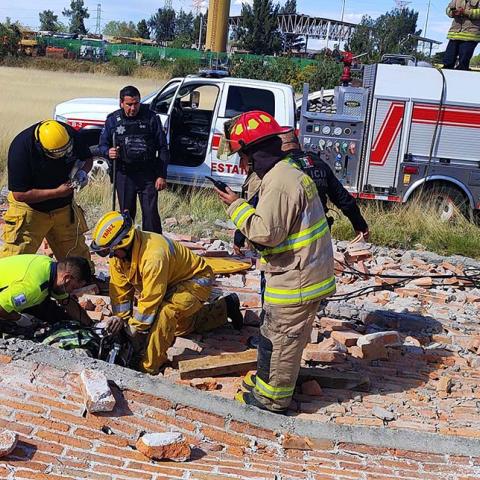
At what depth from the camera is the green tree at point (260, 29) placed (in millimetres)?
56688

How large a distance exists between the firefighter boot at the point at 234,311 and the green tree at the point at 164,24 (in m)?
92.0

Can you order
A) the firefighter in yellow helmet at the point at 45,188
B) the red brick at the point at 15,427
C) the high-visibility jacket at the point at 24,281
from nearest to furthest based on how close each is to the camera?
1. the red brick at the point at 15,427
2. the high-visibility jacket at the point at 24,281
3. the firefighter in yellow helmet at the point at 45,188

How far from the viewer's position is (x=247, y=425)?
3748 mm

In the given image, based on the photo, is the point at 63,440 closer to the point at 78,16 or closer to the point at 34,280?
the point at 34,280

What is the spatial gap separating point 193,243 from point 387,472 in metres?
4.66

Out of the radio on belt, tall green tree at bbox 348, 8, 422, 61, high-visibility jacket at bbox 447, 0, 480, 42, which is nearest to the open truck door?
the radio on belt

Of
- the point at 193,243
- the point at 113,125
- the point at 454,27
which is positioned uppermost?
the point at 454,27

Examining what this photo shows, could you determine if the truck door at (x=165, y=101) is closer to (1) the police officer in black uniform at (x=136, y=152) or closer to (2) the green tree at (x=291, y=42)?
(1) the police officer in black uniform at (x=136, y=152)

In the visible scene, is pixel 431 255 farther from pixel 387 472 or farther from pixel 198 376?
pixel 387 472

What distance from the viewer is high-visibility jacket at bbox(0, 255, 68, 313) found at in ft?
13.8

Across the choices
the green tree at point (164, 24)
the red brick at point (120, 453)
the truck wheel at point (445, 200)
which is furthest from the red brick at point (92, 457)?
the green tree at point (164, 24)

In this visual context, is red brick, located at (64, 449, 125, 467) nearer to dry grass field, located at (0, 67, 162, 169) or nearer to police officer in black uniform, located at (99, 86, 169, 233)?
police officer in black uniform, located at (99, 86, 169, 233)

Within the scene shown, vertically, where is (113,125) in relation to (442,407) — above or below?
above

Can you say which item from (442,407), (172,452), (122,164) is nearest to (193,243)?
(122,164)
